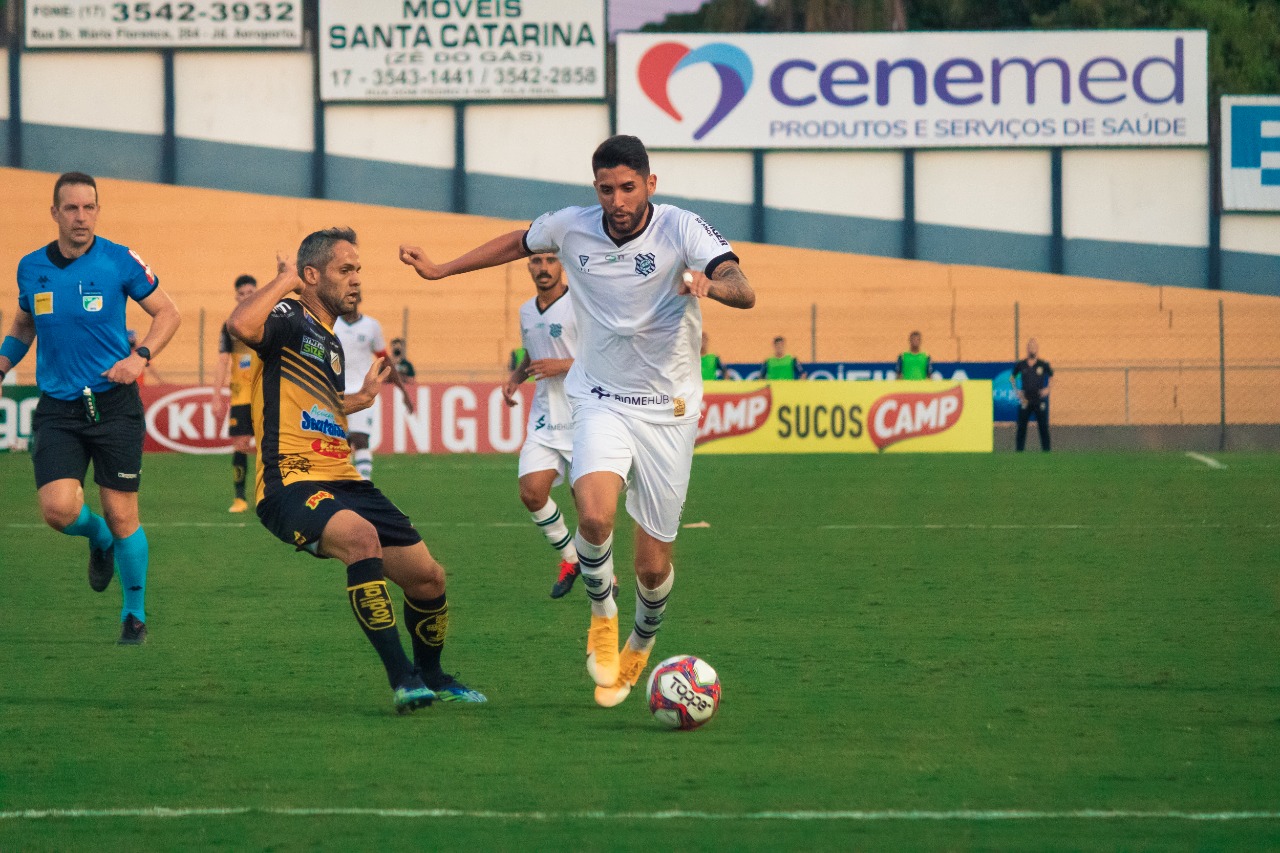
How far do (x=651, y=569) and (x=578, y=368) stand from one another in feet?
3.15

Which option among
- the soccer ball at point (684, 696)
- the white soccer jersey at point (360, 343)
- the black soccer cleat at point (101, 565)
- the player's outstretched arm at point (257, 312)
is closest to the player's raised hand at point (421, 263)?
the player's outstretched arm at point (257, 312)

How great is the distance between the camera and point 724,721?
20.6ft

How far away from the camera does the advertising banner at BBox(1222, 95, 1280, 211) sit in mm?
33688

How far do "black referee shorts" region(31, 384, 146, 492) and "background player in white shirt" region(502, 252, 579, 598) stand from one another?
8.77 feet

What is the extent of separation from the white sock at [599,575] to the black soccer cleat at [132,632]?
2.58 m

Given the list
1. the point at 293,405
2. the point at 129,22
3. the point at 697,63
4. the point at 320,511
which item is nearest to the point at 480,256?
the point at 293,405

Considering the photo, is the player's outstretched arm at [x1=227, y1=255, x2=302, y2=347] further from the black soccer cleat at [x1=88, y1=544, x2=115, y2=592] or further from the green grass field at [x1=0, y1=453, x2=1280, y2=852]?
the black soccer cleat at [x1=88, y1=544, x2=115, y2=592]

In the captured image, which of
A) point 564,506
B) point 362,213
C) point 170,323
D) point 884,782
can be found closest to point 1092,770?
point 884,782

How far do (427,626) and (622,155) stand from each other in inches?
81.0

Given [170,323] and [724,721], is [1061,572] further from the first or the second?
[170,323]

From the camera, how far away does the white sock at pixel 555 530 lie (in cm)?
1035

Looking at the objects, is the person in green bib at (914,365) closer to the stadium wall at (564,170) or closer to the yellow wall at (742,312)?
the yellow wall at (742,312)

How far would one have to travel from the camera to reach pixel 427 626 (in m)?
6.66

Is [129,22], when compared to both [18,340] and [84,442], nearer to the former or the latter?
[18,340]
